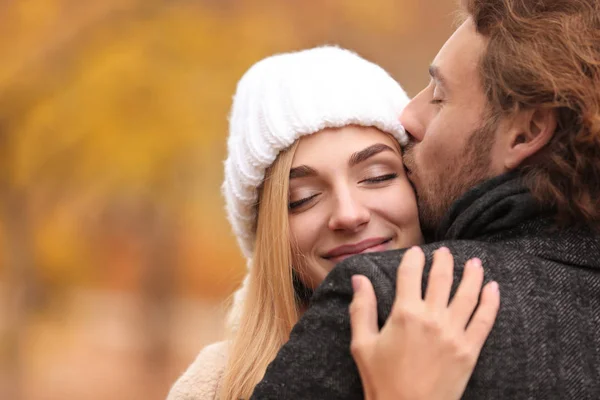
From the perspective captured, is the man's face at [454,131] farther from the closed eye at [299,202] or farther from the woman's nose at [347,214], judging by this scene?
the closed eye at [299,202]

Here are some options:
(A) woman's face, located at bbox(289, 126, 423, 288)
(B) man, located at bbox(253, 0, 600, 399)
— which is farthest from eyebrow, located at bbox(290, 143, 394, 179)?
(B) man, located at bbox(253, 0, 600, 399)

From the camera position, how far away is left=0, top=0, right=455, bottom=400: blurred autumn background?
895 centimetres

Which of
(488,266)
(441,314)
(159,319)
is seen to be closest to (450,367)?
(441,314)

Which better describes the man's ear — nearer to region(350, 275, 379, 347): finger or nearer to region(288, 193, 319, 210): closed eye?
region(350, 275, 379, 347): finger

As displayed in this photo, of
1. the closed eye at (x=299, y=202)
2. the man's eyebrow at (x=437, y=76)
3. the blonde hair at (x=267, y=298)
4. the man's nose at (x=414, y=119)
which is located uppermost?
the man's eyebrow at (x=437, y=76)

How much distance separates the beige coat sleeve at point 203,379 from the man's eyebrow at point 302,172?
80cm

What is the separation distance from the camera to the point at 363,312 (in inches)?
93.9

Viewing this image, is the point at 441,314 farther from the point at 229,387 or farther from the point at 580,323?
the point at 229,387

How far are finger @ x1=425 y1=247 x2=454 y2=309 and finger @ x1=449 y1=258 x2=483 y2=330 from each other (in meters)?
0.03

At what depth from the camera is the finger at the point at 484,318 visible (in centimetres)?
233

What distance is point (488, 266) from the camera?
2.46 m

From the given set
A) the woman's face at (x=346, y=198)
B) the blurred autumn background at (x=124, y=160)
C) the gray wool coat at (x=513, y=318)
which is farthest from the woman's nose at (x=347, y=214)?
the blurred autumn background at (x=124, y=160)

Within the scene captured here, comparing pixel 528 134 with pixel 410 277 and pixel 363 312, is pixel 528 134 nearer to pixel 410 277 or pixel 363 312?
pixel 410 277

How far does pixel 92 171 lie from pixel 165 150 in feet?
2.53
